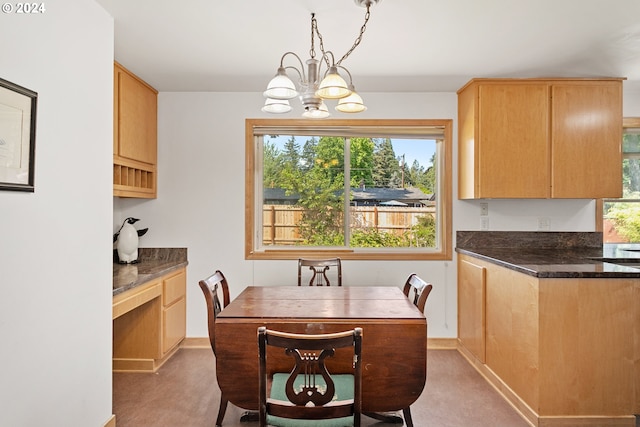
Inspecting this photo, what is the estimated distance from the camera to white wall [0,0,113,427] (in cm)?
150

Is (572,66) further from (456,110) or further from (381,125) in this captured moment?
(381,125)

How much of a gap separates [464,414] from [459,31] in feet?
7.69

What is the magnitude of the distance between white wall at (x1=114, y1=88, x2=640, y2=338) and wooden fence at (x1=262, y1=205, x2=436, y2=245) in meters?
0.26

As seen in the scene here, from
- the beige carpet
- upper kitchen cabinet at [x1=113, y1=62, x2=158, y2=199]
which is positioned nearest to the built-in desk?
the beige carpet

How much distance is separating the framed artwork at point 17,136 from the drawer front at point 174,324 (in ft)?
6.02

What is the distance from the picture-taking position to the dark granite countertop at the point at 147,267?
8.51ft

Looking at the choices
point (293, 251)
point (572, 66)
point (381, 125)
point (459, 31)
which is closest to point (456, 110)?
point (381, 125)

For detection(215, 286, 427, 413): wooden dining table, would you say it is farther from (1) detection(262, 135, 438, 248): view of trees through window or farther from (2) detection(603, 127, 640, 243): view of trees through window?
(2) detection(603, 127, 640, 243): view of trees through window

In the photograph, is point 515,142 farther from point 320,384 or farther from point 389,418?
point 320,384

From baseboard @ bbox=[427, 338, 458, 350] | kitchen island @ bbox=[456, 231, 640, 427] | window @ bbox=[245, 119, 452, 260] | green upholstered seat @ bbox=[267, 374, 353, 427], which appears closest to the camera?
green upholstered seat @ bbox=[267, 374, 353, 427]

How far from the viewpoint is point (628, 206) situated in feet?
12.0

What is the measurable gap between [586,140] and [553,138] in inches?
10.7

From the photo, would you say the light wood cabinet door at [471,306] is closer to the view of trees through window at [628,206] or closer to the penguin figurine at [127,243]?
the view of trees through window at [628,206]

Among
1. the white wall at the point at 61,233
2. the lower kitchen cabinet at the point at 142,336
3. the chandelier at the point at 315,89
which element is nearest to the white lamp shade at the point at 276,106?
the chandelier at the point at 315,89
